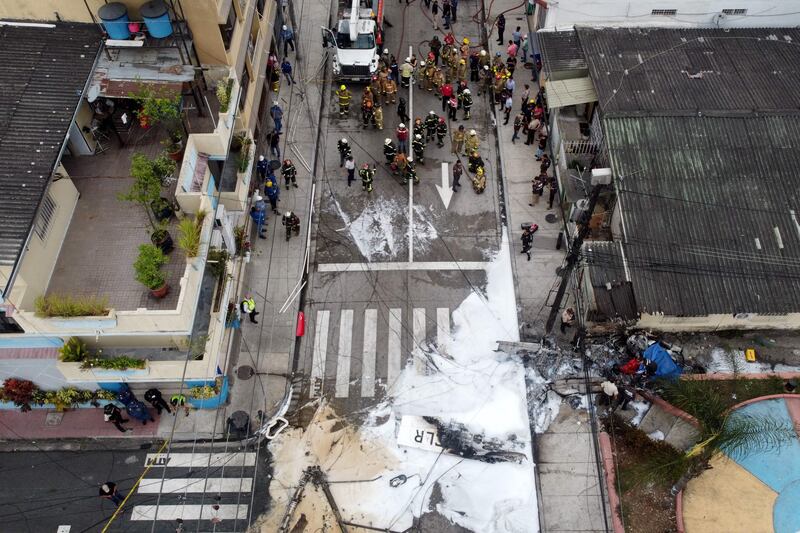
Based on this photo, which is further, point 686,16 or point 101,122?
point 686,16

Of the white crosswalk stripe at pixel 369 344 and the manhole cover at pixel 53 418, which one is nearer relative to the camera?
the manhole cover at pixel 53 418

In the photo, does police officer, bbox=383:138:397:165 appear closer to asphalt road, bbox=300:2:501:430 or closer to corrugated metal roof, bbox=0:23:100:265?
asphalt road, bbox=300:2:501:430

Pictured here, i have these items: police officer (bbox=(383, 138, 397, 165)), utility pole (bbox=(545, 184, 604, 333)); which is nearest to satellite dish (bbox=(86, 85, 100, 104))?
police officer (bbox=(383, 138, 397, 165))

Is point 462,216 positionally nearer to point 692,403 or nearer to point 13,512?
point 692,403

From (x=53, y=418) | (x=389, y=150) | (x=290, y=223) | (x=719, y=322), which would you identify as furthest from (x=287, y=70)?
(x=719, y=322)

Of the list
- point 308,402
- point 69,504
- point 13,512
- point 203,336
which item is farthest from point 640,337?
point 13,512

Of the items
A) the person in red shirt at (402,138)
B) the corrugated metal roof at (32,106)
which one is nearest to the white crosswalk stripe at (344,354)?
the person in red shirt at (402,138)

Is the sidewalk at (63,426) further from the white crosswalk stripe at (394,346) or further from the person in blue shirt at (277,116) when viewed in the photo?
the person in blue shirt at (277,116)
